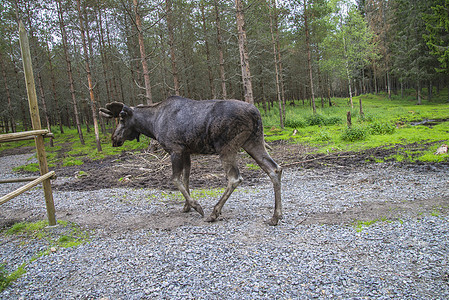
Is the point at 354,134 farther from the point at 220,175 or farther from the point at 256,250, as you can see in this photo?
the point at 256,250

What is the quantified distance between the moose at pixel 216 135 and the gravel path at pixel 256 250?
2.88 ft

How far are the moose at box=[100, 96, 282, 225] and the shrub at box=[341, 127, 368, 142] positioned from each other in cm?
1044

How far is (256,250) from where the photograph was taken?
4.44 m

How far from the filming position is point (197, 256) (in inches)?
172

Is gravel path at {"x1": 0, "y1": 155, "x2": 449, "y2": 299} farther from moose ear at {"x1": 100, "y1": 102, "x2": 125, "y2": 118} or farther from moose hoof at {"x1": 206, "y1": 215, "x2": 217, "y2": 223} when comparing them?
moose ear at {"x1": 100, "y1": 102, "x2": 125, "y2": 118}

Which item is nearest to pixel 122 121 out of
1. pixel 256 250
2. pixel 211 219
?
pixel 211 219

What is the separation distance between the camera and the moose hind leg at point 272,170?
558 cm

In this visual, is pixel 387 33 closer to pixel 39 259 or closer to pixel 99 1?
pixel 99 1

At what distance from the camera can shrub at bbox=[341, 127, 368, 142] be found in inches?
568

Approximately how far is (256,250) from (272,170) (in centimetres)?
182

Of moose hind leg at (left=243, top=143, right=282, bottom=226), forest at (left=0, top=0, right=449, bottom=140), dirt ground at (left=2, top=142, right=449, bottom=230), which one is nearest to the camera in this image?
moose hind leg at (left=243, top=143, right=282, bottom=226)

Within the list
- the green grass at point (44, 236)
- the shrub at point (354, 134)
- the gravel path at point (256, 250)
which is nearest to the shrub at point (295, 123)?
the shrub at point (354, 134)

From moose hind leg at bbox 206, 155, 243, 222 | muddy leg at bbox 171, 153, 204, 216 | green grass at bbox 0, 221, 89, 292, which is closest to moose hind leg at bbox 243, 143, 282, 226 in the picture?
moose hind leg at bbox 206, 155, 243, 222

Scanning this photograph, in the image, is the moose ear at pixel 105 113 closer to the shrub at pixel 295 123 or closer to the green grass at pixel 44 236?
the green grass at pixel 44 236
